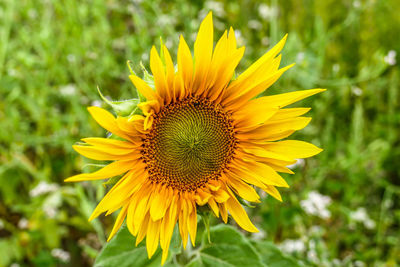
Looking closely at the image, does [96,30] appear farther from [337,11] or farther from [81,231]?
[337,11]

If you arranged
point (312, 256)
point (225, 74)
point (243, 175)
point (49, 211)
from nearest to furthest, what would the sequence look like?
point (225, 74) → point (243, 175) → point (312, 256) → point (49, 211)

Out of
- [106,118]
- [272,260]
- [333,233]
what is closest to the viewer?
[106,118]

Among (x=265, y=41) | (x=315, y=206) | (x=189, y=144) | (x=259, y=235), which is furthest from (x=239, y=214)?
(x=265, y=41)

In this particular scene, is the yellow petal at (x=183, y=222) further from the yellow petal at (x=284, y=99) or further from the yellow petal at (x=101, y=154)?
the yellow petal at (x=284, y=99)

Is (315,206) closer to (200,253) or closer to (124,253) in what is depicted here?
(200,253)

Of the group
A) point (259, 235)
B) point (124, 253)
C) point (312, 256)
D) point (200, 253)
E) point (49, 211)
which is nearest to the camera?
point (124, 253)

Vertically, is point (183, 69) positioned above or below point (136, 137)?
above

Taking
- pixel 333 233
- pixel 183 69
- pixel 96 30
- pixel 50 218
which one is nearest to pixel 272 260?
pixel 183 69

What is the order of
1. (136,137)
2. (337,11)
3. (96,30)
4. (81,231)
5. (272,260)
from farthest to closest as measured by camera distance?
(337,11), (96,30), (81,231), (272,260), (136,137)
